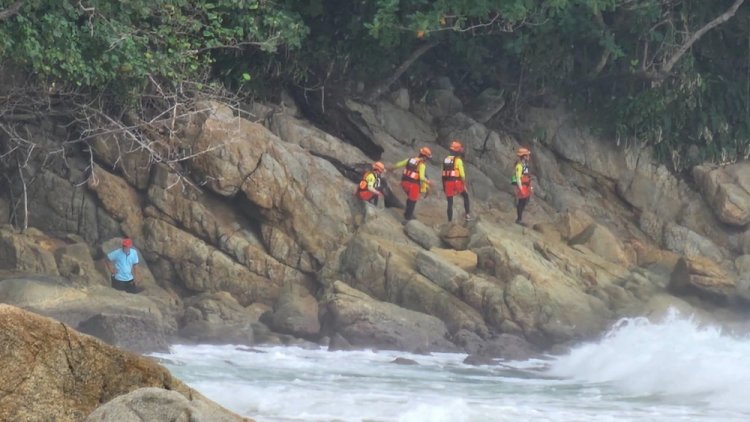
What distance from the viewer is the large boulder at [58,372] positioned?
264 inches

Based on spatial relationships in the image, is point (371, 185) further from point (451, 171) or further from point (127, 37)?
point (127, 37)

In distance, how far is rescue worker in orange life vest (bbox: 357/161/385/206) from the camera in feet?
74.3

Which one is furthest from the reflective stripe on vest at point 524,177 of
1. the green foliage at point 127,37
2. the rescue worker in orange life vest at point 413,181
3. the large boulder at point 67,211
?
the large boulder at point 67,211

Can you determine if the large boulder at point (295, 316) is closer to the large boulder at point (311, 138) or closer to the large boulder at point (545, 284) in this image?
the large boulder at point (545, 284)

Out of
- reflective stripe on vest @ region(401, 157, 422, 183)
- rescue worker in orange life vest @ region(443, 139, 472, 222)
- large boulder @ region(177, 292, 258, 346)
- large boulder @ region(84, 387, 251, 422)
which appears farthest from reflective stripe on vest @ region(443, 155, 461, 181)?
large boulder @ region(84, 387, 251, 422)

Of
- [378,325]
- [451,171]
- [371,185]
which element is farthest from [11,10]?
[451,171]

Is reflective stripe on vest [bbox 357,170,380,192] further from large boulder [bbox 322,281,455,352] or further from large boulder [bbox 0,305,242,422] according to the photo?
large boulder [bbox 0,305,242,422]

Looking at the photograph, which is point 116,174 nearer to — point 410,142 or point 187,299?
point 187,299

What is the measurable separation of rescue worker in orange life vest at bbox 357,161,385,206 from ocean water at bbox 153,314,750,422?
381 cm

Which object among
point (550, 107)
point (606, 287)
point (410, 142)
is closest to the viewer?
point (606, 287)

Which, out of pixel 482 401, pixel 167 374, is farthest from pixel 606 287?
pixel 167 374

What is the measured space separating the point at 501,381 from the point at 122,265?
5.88m

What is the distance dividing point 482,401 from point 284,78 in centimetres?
1038

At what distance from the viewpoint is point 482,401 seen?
15281mm
